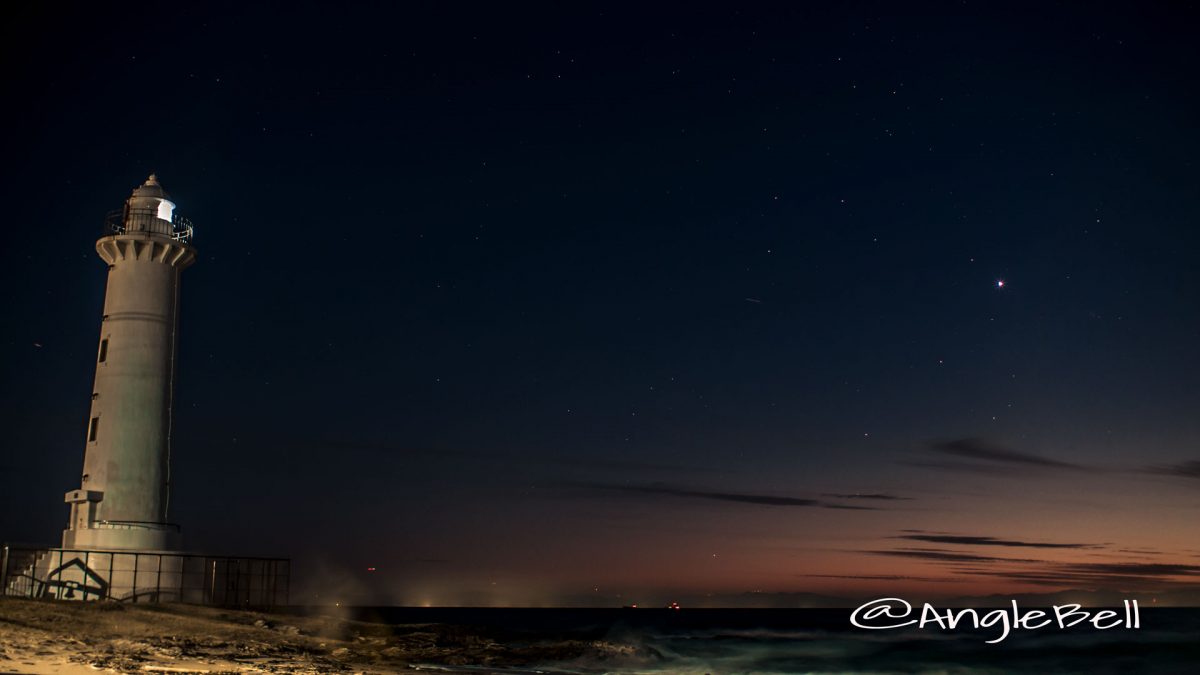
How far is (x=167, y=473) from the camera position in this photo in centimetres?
3122

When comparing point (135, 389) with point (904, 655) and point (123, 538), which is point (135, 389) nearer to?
point (123, 538)

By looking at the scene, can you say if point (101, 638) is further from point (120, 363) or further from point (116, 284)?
point (116, 284)

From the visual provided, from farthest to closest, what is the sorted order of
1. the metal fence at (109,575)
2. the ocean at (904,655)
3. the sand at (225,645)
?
the ocean at (904,655), the metal fence at (109,575), the sand at (225,645)

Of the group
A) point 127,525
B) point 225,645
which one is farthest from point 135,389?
point 225,645

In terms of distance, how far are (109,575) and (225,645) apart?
9114 millimetres

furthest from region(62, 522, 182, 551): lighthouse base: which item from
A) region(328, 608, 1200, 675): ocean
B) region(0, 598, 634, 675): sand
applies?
region(328, 608, 1200, 675): ocean

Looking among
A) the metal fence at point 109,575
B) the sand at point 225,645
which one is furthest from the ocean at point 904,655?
the metal fence at point 109,575

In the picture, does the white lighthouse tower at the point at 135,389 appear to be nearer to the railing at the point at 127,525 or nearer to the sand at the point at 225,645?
the railing at the point at 127,525

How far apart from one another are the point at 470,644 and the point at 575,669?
512 cm

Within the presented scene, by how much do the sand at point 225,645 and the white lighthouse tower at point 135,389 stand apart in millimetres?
4019

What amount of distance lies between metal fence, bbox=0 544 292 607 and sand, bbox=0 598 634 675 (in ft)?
7.30

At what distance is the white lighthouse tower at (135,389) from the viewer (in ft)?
98.4

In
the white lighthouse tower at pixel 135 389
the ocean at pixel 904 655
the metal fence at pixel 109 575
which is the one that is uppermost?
the white lighthouse tower at pixel 135 389

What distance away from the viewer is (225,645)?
21859mm
